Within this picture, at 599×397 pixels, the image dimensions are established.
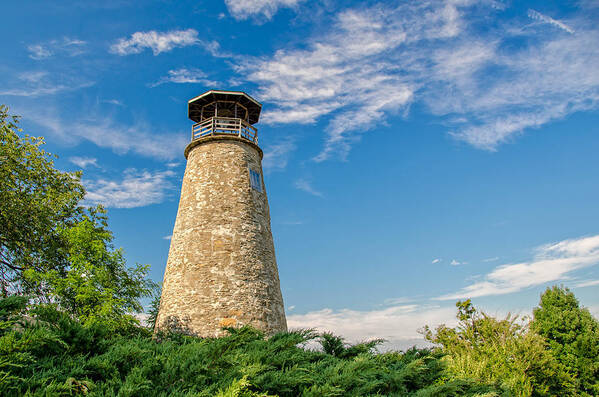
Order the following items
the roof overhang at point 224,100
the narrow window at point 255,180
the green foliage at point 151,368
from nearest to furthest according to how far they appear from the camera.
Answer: the green foliage at point 151,368, the narrow window at point 255,180, the roof overhang at point 224,100

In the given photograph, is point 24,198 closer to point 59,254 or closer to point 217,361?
point 59,254

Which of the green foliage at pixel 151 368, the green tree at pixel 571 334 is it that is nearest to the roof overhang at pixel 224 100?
the green foliage at pixel 151 368

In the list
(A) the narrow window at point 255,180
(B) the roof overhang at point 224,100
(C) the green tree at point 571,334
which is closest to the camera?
(A) the narrow window at point 255,180

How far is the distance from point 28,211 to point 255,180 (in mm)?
11213

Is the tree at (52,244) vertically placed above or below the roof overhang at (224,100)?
below

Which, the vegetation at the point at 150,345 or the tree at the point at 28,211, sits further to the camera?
the tree at the point at 28,211

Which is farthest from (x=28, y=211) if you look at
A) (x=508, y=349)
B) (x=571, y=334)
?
(x=571, y=334)

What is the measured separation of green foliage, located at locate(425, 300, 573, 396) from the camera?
76.3 feet

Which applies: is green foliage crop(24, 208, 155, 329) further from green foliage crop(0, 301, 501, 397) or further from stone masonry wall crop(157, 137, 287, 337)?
green foliage crop(0, 301, 501, 397)

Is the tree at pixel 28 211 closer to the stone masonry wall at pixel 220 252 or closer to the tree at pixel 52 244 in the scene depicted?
the tree at pixel 52 244

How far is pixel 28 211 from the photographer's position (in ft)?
62.4

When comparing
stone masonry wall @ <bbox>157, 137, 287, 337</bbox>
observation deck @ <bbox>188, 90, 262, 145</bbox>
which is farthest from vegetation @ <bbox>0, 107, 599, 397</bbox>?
observation deck @ <bbox>188, 90, 262, 145</bbox>

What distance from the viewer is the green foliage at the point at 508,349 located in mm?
23266

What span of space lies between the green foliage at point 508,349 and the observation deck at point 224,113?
1808cm
